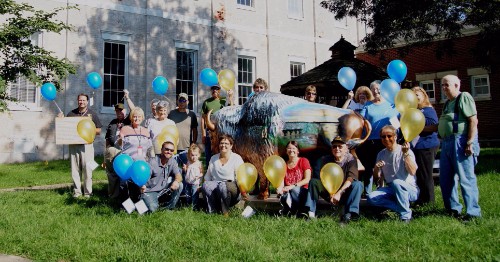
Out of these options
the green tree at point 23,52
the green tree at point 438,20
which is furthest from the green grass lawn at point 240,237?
the green tree at point 438,20

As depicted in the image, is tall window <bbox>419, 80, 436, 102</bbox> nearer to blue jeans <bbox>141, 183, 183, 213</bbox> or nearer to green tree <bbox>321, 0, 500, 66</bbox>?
green tree <bbox>321, 0, 500, 66</bbox>

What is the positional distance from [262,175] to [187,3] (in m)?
12.5

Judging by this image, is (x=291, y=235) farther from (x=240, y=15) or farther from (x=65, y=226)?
(x=240, y=15)

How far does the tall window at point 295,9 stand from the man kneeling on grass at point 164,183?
49.0 ft

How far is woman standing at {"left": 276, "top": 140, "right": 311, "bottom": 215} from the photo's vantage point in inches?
206

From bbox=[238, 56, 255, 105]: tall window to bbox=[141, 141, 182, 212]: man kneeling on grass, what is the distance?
1206 centimetres

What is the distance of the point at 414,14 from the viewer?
11.2m

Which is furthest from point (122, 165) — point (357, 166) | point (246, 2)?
point (246, 2)

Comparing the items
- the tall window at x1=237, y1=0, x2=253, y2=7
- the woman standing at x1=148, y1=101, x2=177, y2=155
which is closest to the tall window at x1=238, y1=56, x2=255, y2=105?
the tall window at x1=237, y1=0, x2=253, y2=7

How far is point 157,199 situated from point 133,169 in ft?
2.61

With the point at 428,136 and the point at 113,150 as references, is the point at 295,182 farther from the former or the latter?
the point at 113,150

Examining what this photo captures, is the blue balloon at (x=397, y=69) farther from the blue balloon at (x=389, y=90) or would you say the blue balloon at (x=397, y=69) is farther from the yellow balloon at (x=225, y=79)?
the yellow balloon at (x=225, y=79)

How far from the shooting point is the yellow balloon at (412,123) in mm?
4840

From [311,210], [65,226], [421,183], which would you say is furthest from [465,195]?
[65,226]
